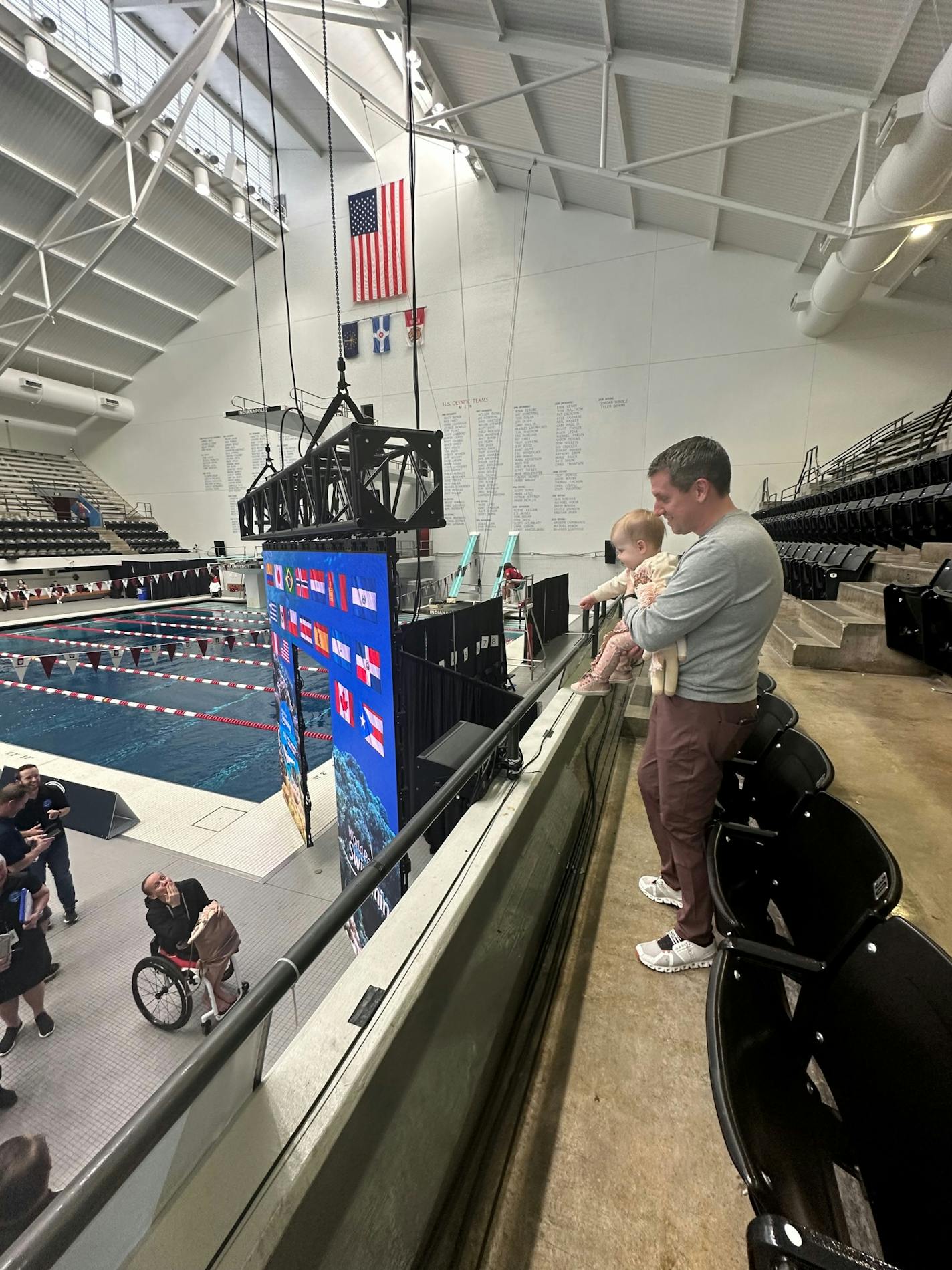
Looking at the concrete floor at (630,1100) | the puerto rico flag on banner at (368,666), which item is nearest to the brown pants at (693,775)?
the concrete floor at (630,1100)

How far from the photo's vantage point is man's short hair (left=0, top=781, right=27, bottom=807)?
10.1ft

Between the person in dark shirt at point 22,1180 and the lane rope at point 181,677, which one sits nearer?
the person in dark shirt at point 22,1180

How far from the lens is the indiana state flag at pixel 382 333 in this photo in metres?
14.5

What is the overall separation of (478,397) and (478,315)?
81.6 inches

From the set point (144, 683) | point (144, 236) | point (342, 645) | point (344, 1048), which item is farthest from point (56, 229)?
point (344, 1048)

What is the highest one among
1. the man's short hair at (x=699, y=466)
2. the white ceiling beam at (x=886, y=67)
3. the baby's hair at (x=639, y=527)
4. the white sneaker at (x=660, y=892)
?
the white ceiling beam at (x=886, y=67)

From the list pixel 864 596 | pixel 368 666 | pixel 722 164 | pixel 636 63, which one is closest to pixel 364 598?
pixel 368 666

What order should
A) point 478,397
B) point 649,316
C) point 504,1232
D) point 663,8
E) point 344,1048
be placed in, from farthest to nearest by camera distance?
point 478,397
point 649,316
point 663,8
point 504,1232
point 344,1048

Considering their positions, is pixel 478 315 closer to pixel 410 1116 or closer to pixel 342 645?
pixel 342 645

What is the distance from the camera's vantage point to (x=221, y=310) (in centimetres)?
1750

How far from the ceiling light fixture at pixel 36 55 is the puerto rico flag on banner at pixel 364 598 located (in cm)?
1393

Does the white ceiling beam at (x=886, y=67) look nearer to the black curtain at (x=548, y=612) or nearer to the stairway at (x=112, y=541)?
the black curtain at (x=548, y=612)

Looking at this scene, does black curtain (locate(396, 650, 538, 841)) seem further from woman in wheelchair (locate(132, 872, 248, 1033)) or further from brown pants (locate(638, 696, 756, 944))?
brown pants (locate(638, 696, 756, 944))

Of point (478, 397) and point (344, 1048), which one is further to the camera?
point (478, 397)
